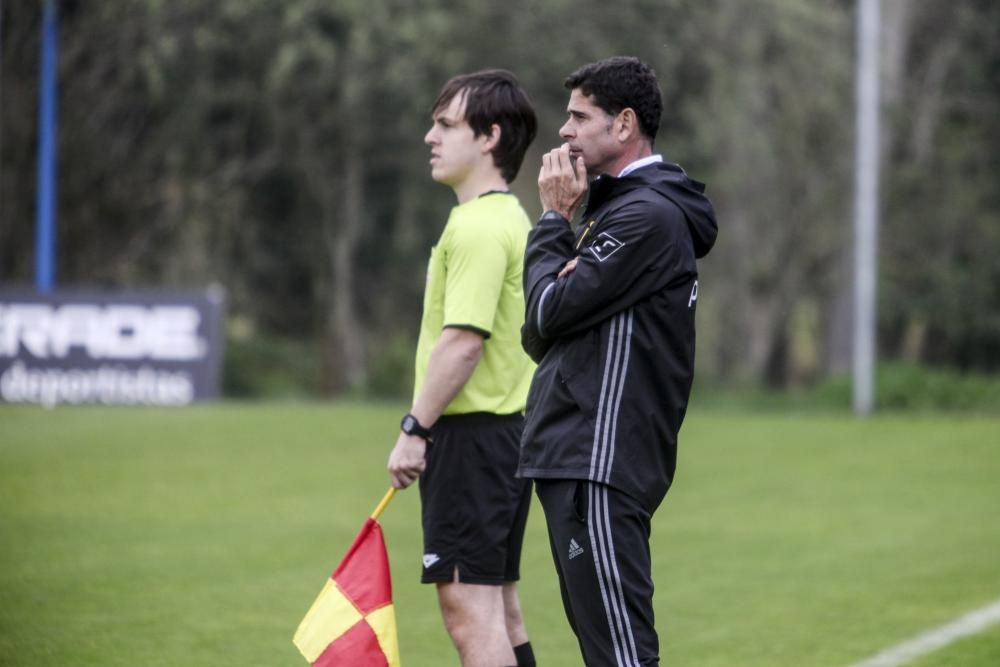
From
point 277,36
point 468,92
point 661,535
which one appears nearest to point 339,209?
point 277,36

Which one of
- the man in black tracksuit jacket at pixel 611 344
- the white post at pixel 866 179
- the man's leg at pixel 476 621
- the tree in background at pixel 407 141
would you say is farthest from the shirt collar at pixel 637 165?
the tree in background at pixel 407 141

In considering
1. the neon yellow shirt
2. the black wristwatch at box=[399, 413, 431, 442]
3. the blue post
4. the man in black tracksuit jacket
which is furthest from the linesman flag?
the blue post

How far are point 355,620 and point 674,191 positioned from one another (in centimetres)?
156

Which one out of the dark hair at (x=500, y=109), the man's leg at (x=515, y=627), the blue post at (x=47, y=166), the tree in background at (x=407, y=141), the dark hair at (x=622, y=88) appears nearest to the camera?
the dark hair at (x=622, y=88)

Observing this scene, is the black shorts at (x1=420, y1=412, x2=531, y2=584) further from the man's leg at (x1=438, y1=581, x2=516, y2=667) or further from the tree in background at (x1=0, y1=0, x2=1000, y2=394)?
the tree in background at (x1=0, y1=0, x2=1000, y2=394)

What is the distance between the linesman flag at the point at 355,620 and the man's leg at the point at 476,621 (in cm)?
29

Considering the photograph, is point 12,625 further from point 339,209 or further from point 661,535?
point 339,209

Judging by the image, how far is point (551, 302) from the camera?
4.15 m

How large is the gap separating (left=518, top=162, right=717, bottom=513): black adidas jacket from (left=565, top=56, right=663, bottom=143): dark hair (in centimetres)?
15

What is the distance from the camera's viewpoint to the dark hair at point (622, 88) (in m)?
4.25

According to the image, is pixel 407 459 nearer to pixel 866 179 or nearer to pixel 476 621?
pixel 476 621

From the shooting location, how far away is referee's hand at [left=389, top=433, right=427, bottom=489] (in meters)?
4.84

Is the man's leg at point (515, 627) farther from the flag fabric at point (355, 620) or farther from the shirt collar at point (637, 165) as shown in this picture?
the shirt collar at point (637, 165)

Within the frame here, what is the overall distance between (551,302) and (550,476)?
44 cm
